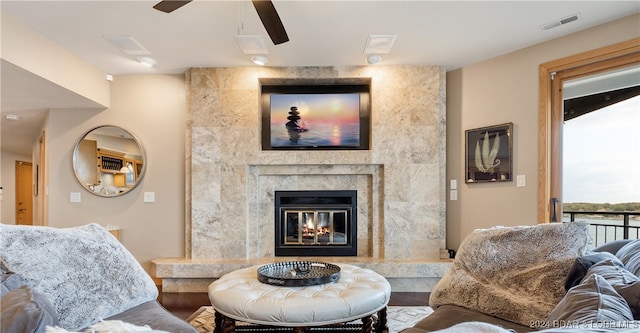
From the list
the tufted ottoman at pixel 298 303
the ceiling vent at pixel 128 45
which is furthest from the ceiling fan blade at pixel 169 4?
the tufted ottoman at pixel 298 303

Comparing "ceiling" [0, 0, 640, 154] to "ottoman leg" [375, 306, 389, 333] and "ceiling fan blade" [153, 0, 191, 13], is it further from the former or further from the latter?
"ottoman leg" [375, 306, 389, 333]

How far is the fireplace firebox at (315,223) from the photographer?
13.1 feet

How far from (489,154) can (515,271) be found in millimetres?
2223

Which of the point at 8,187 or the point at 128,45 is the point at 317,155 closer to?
the point at 128,45

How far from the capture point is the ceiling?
255 cm

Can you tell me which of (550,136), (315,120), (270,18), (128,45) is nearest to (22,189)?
(128,45)

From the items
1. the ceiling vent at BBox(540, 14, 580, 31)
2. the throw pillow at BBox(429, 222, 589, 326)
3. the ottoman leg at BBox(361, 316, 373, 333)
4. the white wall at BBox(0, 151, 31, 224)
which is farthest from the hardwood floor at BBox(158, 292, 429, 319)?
the white wall at BBox(0, 151, 31, 224)

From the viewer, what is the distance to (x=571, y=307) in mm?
943

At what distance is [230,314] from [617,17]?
3.74 metres

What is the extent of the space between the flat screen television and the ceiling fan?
1.58 m

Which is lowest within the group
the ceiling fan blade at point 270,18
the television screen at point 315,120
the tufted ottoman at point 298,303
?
the tufted ottoman at point 298,303

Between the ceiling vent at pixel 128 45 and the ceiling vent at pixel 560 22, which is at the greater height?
the ceiling vent at pixel 560 22

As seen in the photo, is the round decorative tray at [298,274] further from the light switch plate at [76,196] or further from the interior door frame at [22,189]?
the interior door frame at [22,189]

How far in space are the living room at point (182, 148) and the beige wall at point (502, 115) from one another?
1cm
